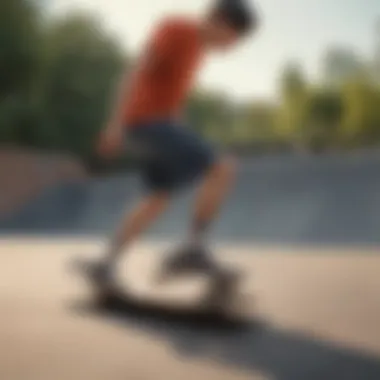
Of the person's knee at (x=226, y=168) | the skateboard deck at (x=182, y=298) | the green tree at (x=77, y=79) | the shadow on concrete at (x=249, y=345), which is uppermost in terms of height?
the green tree at (x=77, y=79)

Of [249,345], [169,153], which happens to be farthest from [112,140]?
[249,345]

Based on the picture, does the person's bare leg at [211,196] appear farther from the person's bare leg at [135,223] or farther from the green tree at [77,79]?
the green tree at [77,79]

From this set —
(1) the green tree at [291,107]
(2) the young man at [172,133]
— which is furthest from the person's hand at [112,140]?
(1) the green tree at [291,107]

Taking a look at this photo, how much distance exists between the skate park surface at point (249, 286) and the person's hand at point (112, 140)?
0.04 meters

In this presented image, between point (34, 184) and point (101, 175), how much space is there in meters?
0.09

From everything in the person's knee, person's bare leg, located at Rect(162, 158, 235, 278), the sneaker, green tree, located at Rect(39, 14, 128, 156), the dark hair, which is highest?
the dark hair

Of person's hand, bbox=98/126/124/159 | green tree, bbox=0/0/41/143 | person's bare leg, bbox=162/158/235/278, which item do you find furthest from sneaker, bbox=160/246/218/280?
green tree, bbox=0/0/41/143

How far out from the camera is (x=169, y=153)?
4.13 feet

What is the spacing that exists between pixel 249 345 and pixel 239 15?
430 millimetres

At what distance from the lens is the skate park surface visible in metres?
1.21

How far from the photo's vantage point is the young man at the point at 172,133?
125 cm

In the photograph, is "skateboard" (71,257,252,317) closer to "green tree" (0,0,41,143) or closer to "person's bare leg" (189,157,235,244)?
"person's bare leg" (189,157,235,244)

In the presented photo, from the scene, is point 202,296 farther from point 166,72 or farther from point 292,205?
point 166,72

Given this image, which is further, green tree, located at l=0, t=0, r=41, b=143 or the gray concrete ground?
green tree, located at l=0, t=0, r=41, b=143
